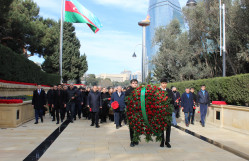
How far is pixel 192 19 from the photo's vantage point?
82.8 feet

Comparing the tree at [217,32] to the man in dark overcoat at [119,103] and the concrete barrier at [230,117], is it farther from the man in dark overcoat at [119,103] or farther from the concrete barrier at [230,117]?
the man in dark overcoat at [119,103]

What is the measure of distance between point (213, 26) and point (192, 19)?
7.62 ft

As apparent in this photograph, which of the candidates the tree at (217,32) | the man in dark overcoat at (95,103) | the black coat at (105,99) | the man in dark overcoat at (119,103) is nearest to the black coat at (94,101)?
the man in dark overcoat at (95,103)

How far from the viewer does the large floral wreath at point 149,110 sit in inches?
266

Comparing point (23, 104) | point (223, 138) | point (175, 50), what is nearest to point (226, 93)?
point (223, 138)

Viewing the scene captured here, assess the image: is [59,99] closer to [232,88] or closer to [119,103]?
[119,103]

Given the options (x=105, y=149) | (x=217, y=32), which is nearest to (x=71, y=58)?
(x=217, y=32)

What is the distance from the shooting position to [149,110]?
6.74 meters

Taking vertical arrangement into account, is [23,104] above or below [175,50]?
below

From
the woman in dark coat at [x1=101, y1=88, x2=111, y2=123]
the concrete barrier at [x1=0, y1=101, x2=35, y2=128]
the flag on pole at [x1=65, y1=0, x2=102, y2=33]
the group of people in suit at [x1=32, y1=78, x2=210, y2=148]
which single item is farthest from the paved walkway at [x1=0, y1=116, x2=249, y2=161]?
the flag on pole at [x1=65, y1=0, x2=102, y2=33]

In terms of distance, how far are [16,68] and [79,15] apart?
6540 mm

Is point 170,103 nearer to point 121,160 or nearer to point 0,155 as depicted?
point 121,160

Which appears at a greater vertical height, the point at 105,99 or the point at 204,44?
the point at 204,44

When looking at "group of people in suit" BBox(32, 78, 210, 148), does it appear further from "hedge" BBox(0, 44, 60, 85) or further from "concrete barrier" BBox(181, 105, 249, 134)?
"hedge" BBox(0, 44, 60, 85)
